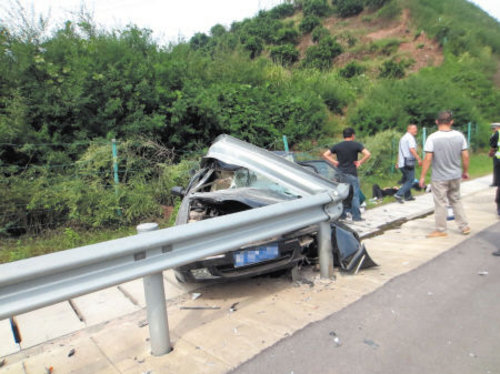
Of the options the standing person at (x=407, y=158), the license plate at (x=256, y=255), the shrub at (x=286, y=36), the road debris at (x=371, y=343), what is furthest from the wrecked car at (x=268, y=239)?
the shrub at (x=286, y=36)

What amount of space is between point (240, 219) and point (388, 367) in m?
1.46

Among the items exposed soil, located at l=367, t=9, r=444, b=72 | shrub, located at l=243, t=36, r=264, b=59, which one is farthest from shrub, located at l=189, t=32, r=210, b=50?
exposed soil, located at l=367, t=9, r=444, b=72

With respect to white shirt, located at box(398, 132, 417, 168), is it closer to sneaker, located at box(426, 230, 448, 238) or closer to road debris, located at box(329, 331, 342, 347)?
sneaker, located at box(426, 230, 448, 238)

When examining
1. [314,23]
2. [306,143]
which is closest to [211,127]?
[306,143]

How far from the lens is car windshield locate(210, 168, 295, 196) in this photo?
4.33 meters

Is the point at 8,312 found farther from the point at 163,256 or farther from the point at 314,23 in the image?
the point at 314,23

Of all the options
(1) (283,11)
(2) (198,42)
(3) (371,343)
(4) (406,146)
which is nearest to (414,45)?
(2) (198,42)

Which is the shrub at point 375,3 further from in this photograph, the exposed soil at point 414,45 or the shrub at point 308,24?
the shrub at point 308,24

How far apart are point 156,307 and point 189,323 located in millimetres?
700

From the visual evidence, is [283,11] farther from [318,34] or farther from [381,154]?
[381,154]

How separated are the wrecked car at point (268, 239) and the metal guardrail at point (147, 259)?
261 millimetres

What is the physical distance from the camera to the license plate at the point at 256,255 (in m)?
3.16

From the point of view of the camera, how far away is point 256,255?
126 inches

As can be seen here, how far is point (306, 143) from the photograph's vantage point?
12.2m
